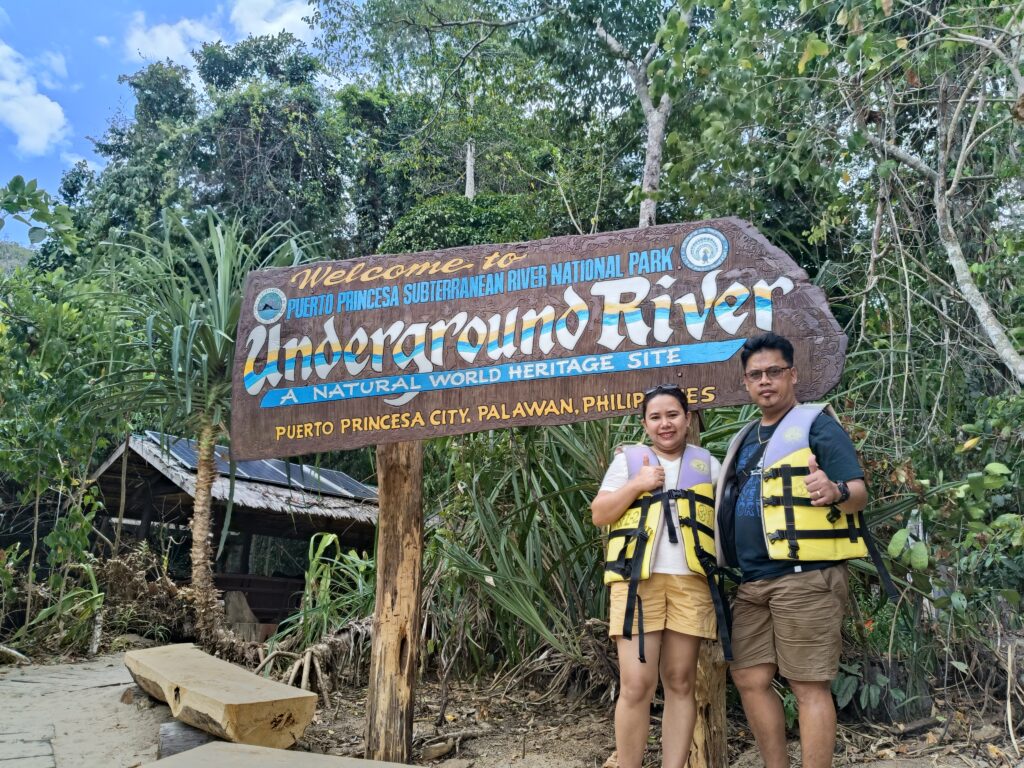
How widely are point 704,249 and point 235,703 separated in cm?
236

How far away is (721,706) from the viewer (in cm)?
276

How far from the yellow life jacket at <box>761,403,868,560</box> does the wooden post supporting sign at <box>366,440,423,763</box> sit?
142 cm

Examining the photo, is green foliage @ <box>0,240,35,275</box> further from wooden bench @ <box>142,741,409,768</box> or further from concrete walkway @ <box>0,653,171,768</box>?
wooden bench @ <box>142,741,409,768</box>

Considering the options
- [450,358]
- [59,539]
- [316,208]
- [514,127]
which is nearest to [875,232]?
[450,358]

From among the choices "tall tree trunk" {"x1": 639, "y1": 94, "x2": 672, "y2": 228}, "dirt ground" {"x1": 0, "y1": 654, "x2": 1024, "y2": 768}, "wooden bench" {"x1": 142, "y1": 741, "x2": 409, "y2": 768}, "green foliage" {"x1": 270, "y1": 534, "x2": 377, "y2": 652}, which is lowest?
"dirt ground" {"x1": 0, "y1": 654, "x2": 1024, "y2": 768}

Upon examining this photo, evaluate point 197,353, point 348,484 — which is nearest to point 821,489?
point 197,353

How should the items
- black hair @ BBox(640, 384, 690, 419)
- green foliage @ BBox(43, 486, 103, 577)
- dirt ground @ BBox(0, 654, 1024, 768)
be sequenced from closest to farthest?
black hair @ BBox(640, 384, 690, 419), dirt ground @ BBox(0, 654, 1024, 768), green foliage @ BBox(43, 486, 103, 577)

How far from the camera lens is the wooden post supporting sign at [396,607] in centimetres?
310

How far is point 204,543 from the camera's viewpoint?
4.58 metres

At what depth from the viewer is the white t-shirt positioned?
7.87ft

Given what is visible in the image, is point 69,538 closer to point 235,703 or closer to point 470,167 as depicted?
point 235,703

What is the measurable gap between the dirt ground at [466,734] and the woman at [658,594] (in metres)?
1.11

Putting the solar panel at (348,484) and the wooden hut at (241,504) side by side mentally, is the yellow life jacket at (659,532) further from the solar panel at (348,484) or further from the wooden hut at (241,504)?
the solar panel at (348,484)

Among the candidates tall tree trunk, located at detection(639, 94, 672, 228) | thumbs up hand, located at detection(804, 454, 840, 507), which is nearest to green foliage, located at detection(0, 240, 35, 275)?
tall tree trunk, located at detection(639, 94, 672, 228)
